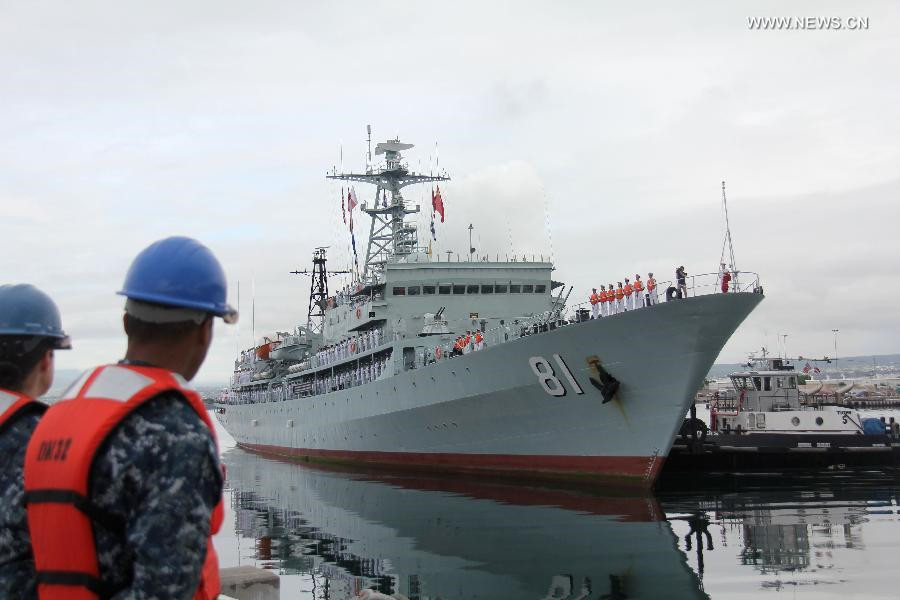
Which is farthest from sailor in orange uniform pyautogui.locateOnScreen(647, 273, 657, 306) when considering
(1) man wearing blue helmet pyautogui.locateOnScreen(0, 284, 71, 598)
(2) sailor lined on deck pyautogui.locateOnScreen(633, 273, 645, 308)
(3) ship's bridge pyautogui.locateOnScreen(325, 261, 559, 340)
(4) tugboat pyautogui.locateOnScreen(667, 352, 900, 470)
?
(1) man wearing blue helmet pyautogui.locateOnScreen(0, 284, 71, 598)

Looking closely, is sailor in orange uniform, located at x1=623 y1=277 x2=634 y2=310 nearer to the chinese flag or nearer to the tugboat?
the tugboat

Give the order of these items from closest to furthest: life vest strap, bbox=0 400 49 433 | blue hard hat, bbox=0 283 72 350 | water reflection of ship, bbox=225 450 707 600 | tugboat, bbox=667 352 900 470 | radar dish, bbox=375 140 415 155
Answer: life vest strap, bbox=0 400 49 433 < blue hard hat, bbox=0 283 72 350 < water reflection of ship, bbox=225 450 707 600 < tugboat, bbox=667 352 900 470 < radar dish, bbox=375 140 415 155

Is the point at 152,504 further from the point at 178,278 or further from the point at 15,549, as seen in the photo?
the point at 15,549

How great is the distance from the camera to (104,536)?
7.07ft

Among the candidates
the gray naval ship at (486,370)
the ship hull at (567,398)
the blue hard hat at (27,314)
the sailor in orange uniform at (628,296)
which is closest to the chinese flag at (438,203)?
the gray naval ship at (486,370)

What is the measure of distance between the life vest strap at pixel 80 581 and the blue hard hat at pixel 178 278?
76 centimetres

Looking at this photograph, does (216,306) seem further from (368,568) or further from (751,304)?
(751,304)

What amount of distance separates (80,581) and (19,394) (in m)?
1.42

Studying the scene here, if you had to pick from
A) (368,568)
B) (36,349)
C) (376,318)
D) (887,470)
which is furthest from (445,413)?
(36,349)

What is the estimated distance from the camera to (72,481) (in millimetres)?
2109

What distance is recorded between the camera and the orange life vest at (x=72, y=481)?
2117mm

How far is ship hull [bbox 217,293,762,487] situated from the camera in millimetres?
19219

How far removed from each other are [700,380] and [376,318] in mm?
13658

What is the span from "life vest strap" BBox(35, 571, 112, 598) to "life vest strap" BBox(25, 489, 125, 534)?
0.13 metres
